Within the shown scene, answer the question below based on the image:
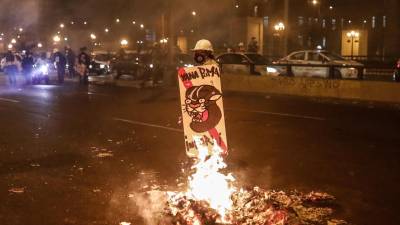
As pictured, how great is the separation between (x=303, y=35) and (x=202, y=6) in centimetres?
4038

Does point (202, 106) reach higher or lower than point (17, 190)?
higher

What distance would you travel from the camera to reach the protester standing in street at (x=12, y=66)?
22203 mm

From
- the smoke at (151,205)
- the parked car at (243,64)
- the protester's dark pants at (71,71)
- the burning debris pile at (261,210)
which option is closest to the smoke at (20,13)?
the protester's dark pants at (71,71)

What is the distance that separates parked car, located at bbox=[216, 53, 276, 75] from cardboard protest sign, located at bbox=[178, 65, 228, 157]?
10798mm

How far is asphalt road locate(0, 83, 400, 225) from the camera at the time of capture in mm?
5562

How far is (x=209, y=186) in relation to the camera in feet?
17.8

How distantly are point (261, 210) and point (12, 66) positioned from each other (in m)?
19.4

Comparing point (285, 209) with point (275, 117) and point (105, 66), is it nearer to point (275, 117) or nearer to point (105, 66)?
point (275, 117)

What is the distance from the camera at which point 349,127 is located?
414 inches

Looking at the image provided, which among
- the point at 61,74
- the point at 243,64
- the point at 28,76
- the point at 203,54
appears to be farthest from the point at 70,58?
the point at 203,54

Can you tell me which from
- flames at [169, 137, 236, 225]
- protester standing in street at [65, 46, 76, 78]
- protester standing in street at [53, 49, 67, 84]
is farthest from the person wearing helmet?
protester standing in street at [65, 46, 76, 78]

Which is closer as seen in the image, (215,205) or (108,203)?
(215,205)

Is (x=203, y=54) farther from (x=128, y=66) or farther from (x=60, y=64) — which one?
(x=128, y=66)

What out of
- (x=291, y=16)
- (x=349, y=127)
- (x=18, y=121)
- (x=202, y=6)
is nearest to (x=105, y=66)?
(x=202, y=6)
